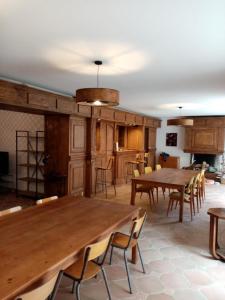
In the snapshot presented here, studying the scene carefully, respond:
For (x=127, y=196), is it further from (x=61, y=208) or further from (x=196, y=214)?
(x=61, y=208)

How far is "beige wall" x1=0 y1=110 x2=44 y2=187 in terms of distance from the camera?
20.0 ft

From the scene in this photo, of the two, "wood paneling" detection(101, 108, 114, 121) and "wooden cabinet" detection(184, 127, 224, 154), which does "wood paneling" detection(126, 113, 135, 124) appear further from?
"wooden cabinet" detection(184, 127, 224, 154)

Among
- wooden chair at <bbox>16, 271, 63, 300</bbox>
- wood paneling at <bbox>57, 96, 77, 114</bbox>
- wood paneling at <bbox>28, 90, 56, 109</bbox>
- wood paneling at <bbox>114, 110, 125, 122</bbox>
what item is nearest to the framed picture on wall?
wood paneling at <bbox>114, 110, 125, 122</bbox>

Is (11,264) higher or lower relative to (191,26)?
lower

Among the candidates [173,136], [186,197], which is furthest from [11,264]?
[173,136]

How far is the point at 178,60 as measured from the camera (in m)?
2.93

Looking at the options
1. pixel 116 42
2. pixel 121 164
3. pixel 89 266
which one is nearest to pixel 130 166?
pixel 121 164

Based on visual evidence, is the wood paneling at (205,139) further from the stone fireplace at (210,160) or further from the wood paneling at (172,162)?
the wood paneling at (172,162)

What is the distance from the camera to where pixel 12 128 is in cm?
636

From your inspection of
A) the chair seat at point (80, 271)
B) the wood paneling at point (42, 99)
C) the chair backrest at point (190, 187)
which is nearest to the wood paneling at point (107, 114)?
the wood paneling at point (42, 99)

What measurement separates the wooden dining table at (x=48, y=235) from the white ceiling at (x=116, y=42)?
5.60 ft

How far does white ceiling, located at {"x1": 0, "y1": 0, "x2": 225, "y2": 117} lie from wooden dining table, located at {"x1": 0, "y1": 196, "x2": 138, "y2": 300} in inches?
67.2

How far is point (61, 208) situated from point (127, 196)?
3.71 m

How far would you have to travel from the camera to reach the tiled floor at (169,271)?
7.81ft
